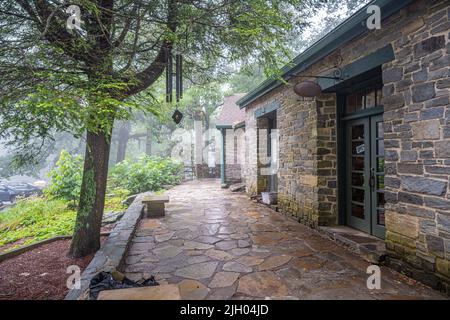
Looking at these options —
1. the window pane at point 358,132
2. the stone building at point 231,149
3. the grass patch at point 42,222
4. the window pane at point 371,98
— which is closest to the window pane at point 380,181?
the window pane at point 358,132

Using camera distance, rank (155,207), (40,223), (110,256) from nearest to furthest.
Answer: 1. (110,256)
2. (155,207)
3. (40,223)

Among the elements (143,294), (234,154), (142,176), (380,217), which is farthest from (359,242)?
(234,154)

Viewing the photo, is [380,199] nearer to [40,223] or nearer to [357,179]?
[357,179]

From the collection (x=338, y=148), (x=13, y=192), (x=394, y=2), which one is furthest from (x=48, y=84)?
(x=13, y=192)

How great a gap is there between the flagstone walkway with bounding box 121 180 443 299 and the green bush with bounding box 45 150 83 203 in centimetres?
381

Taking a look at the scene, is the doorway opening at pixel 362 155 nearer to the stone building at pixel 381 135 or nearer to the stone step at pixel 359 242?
the stone building at pixel 381 135

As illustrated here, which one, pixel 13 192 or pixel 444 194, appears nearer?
pixel 444 194

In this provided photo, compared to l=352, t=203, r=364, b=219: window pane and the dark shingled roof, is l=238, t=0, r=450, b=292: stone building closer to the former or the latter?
l=352, t=203, r=364, b=219: window pane

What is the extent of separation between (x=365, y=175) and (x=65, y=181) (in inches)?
317

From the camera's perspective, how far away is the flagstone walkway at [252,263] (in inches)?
108

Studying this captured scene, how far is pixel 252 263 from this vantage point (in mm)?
3484
